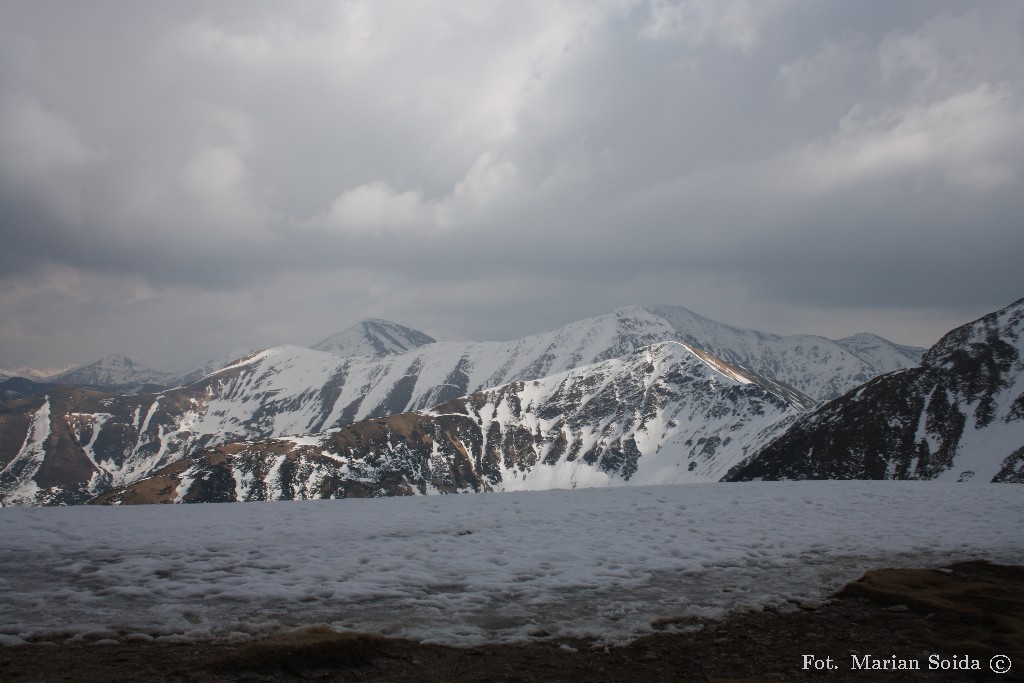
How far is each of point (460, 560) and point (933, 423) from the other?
190172 mm

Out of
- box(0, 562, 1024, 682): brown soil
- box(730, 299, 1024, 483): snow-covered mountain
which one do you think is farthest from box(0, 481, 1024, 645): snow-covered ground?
box(730, 299, 1024, 483): snow-covered mountain

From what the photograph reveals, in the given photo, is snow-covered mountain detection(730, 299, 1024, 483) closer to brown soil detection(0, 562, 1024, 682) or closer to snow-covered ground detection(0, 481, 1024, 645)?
snow-covered ground detection(0, 481, 1024, 645)

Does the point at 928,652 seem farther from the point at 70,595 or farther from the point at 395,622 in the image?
the point at 70,595

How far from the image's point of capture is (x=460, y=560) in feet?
50.4

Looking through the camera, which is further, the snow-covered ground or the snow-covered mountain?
the snow-covered mountain

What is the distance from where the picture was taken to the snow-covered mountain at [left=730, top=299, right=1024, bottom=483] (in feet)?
493

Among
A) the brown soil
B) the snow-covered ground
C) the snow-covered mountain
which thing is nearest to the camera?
the brown soil

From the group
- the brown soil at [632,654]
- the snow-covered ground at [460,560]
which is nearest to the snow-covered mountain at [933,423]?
the snow-covered ground at [460,560]

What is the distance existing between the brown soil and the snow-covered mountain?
156543 mm

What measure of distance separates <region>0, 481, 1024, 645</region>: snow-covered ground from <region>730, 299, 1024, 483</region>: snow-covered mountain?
147 meters

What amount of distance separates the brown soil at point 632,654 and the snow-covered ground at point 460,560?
70cm

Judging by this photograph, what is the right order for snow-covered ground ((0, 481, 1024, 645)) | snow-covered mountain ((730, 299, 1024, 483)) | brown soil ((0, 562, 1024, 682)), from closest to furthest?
brown soil ((0, 562, 1024, 682))
snow-covered ground ((0, 481, 1024, 645))
snow-covered mountain ((730, 299, 1024, 483))

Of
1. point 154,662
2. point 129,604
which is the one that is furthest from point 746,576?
point 129,604

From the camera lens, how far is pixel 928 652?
9648mm
